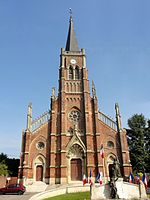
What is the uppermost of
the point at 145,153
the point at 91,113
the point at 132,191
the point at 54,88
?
the point at 54,88

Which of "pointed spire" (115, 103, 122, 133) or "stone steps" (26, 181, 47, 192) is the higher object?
"pointed spire" (115, 103, 122, 133)

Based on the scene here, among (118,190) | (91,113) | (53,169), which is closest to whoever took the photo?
(118,190)

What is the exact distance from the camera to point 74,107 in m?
32.5

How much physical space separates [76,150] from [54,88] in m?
11.2

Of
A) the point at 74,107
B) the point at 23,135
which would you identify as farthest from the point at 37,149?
the point at 74,107

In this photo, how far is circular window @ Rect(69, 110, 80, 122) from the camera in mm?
31438

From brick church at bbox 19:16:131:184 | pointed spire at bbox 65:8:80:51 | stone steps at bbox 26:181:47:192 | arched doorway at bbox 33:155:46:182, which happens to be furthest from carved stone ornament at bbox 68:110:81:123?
pointed spire at bbox 65:8:80:51

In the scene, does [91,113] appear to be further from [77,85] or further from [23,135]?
[23,135]

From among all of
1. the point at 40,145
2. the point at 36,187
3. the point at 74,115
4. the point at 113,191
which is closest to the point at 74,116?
the point at 74,115

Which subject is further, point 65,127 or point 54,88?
point 54,88

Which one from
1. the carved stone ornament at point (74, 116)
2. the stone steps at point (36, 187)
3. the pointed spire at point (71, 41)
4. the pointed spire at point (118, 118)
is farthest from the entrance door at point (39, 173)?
the pointed spire at point (71, 41)

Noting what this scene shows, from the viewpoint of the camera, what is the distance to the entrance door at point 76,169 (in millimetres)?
27745

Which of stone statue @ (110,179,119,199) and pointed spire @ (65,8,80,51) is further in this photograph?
pointed spire @ (65,8,80,51)

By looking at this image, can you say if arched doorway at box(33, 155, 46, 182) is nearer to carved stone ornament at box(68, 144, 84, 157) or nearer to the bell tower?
the bell tower
